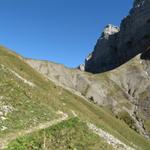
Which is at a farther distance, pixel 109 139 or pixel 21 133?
pixel 109 139

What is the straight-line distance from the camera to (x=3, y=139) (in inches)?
1453

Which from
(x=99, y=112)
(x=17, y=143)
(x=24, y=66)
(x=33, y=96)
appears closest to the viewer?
(x=17, y=143)

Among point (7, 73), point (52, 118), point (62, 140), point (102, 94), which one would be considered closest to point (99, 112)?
point (7, 73)

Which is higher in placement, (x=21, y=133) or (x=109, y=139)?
(x=21, y=133)

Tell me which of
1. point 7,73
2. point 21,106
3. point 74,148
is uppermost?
point 7,73

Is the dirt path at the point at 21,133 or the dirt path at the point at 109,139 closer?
the dirt path at the point at 21,133

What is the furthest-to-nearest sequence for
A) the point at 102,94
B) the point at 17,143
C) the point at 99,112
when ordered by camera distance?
the point at 102,94 < the point at 99,112 < the point at 17,143

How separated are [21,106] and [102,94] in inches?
5876

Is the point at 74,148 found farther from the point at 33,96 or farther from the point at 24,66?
the point at 24,66

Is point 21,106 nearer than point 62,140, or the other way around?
point 62,140

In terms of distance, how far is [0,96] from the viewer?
50.7 meters

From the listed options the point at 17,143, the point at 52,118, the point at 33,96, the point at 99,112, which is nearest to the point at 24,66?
the point at 99,112

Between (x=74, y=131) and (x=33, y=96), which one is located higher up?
(x=33, y=96)

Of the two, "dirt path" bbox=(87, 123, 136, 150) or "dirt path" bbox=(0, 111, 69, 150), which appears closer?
"dirt path" bbox=(0, 111, 69, 150)
